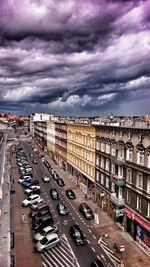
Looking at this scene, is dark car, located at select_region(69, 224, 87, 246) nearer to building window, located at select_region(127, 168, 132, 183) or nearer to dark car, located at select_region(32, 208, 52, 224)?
dark car, located at select_region(32, 208, 52, 224)

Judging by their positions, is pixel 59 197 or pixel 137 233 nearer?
pixel 137 233

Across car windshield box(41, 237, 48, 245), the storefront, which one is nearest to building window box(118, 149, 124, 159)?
the storefront

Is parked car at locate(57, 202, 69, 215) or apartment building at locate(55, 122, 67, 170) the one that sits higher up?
apartment building at locate(55, 122, 67, 170)

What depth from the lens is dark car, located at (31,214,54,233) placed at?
45875mm

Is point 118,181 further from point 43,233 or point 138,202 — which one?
point 43,233

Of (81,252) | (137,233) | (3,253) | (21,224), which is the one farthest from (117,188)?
(3,253)

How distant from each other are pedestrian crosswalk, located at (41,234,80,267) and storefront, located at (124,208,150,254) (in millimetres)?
9921

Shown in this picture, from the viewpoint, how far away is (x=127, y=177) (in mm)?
45438

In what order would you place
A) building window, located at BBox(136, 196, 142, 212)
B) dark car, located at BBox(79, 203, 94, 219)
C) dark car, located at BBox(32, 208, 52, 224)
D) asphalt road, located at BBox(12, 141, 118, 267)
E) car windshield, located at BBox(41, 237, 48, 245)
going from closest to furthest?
1. asphalt road, located at BBox(12, 141, 118, 267)
2. car windshield, located at BBox(41, 237, 48, 245)
3. building window, located at BBox(136, 196, 142, 212)
4. dark car, located at BBox(32, 208, 52, 224)
5. dark car, located at BBox(79, 203, 94, 219)

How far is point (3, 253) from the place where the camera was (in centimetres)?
3809

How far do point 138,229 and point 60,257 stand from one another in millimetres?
11993

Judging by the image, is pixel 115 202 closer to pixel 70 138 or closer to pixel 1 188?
pixel 1 188

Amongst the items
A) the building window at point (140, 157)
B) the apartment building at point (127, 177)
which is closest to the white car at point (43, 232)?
the apartment building at point (127, 177)

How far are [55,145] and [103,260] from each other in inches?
3006
